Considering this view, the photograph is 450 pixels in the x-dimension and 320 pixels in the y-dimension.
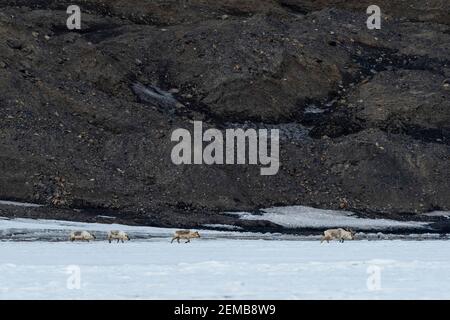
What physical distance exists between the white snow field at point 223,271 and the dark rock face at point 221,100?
641 inches

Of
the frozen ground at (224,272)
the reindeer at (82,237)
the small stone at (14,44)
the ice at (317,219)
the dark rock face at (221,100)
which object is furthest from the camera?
the small stone at (14,44)

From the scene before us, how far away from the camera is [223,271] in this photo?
22.3 m

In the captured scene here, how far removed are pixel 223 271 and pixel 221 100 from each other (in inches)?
1582

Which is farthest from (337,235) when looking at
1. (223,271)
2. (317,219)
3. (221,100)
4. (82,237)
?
(221,100)

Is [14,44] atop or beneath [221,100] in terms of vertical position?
atop

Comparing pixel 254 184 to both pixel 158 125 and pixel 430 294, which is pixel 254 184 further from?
pixel 430 294

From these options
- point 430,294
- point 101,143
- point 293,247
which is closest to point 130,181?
point 101,143

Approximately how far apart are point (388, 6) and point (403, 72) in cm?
1382

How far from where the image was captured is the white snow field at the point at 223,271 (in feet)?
60.5

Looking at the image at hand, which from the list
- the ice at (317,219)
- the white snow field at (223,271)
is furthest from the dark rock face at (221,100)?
the white snow field at (223,271)

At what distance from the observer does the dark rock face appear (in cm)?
5050

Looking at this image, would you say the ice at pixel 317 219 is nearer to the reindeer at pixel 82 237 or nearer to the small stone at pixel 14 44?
the reindeer at pixel 82 237

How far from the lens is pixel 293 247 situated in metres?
32.7

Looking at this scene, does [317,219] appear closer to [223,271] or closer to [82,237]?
[82,237]
